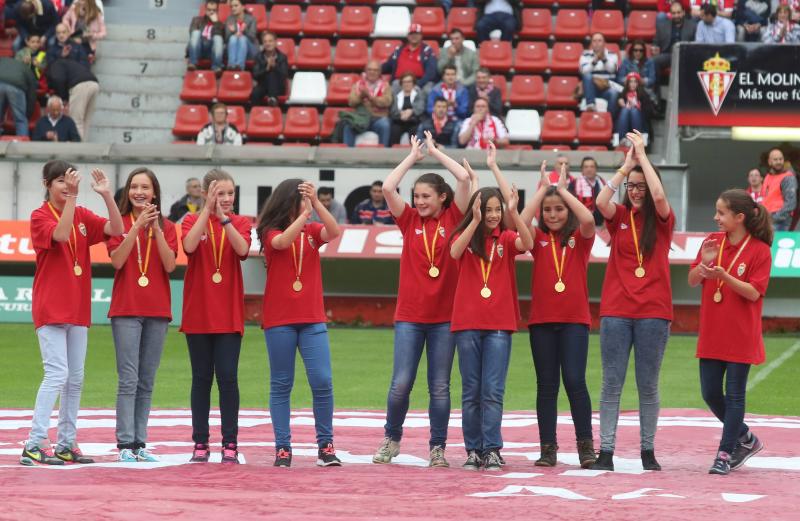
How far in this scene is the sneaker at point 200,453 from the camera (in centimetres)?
926

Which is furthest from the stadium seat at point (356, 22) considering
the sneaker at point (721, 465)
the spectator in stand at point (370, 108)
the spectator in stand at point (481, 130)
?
the sneaker at point (721, 465)

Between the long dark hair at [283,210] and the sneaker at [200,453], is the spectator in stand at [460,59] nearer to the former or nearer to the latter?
the long dark hair at [283,210]

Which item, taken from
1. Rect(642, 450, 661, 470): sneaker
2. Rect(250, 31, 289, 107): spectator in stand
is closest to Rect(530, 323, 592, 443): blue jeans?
Rect(642, 450, 661, 470): sneaker

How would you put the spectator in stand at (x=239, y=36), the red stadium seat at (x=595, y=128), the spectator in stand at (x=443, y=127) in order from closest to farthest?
the spectator in stand at (x=443, y=127) → the red stadium seat at (x=595, y=128) → the spectator in stand at (x=239, y=36)

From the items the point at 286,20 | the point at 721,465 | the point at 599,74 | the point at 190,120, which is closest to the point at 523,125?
the point at 599,74

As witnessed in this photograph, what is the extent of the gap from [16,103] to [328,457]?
52.2 feet

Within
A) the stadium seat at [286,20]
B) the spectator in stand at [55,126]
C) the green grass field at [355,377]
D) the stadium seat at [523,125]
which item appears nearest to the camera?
the green grass field at [355,377]

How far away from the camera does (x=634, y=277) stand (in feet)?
30.5

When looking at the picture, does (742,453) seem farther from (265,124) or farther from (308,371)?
(265,124)

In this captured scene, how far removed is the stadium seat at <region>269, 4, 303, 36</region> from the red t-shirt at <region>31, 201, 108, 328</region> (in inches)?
674

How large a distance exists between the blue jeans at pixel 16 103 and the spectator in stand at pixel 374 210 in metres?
6.42

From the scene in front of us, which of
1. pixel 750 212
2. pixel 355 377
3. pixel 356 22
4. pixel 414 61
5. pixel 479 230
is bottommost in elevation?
pixel 355 377

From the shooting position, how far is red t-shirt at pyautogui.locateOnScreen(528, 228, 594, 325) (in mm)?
9336

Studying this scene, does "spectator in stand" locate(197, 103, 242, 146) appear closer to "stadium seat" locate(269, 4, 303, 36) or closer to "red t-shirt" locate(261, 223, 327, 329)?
"stadium seat" locate(269, 4, 303, 36)
